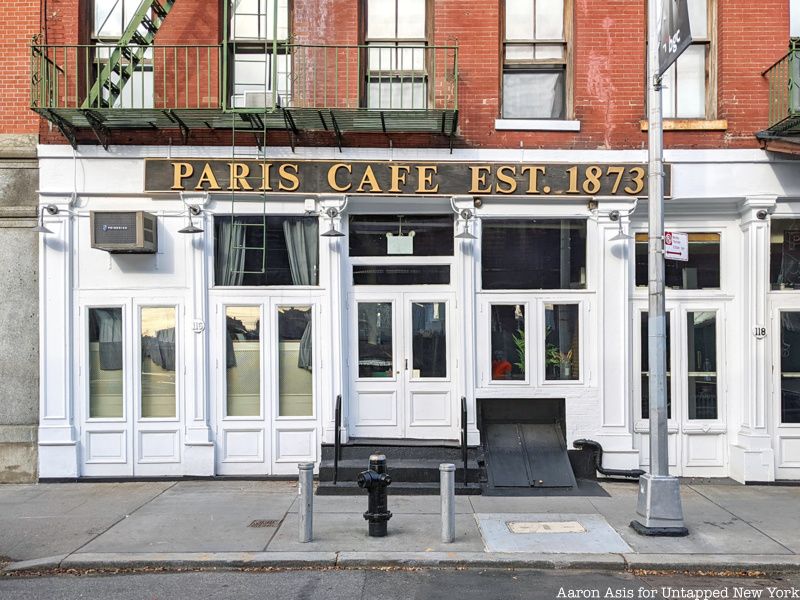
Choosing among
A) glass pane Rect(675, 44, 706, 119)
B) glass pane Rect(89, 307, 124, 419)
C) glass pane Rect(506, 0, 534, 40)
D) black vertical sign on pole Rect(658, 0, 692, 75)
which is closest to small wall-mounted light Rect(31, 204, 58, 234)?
glass pane Rect(89, 307, 124, 419)

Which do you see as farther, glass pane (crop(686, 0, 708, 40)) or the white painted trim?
glass pane (crop(686, 0, 708, 40))

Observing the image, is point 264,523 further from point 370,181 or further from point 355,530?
point 370,181

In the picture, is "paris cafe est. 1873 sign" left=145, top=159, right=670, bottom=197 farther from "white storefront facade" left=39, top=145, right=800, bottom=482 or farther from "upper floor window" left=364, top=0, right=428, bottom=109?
"upper floor window" left=364, top=0, right=428, bottom=109

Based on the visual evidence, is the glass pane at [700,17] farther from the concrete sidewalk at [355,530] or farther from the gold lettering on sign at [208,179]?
the gold lettering on sign at [208,179]

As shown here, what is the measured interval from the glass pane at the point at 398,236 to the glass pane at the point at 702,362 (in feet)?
12.5

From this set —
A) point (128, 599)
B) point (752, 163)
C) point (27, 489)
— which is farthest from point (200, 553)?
point (752, 163)

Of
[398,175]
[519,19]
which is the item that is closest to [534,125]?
[519,19]

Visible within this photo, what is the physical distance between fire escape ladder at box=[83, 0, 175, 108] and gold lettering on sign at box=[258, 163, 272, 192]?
2.18m

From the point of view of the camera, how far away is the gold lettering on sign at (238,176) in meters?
10.9

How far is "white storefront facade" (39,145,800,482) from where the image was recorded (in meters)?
10.9

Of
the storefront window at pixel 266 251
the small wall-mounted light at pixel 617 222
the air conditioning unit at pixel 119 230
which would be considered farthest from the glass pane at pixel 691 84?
the air conditioning unit at pixel 119 230

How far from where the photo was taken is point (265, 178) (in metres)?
10.9

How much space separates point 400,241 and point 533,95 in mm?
2939

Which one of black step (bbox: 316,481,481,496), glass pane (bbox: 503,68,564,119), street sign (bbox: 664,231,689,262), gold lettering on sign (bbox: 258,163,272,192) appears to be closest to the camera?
street sign (bbox: 664,231,689,262)
